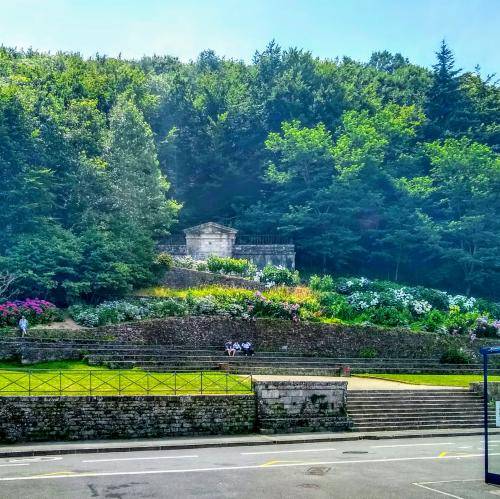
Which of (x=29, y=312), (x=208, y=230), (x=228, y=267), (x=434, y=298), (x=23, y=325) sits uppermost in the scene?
(x=208, y=230)

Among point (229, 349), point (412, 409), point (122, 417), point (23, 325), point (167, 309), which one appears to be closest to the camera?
point (122, 417)

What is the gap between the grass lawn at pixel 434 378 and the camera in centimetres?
3022

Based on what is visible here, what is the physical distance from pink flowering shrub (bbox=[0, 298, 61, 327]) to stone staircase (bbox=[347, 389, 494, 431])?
593 inches

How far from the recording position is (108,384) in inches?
879

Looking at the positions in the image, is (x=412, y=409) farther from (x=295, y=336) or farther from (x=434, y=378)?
(x=295, y=336)

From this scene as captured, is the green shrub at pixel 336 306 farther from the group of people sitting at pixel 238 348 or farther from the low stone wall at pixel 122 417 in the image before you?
the low stone wall at pixel 122 417

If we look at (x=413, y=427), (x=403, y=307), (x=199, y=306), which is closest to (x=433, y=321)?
(x=403, y=307)

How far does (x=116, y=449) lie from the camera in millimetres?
19391

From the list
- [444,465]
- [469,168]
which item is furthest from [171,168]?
[444,465]

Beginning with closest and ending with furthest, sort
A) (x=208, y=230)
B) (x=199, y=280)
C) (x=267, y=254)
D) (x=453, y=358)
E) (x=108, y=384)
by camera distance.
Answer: (x=108, y=384) < (x=453, y=358) < (x=199, y=280) < (x=208, y=230) < (x=267, y=254)

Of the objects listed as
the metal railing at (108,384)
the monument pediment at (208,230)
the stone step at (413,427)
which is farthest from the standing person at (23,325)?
the monument pediment at (208,230)

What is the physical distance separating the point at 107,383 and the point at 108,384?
0.51 meters

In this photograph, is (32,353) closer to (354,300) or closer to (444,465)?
(444,465)

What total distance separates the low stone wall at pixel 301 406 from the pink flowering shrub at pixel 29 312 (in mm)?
13375
